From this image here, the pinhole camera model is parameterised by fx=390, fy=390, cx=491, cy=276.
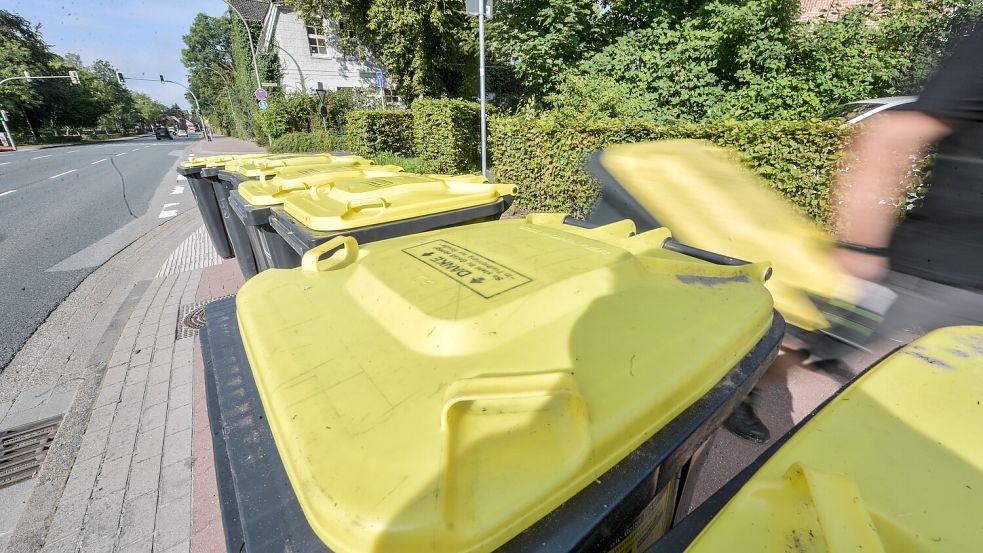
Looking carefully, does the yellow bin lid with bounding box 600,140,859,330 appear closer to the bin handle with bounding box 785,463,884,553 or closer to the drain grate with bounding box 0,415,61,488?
the bin handle with bounding box 785,463,884,553

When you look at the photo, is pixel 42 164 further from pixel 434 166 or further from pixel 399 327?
pixel 399 327

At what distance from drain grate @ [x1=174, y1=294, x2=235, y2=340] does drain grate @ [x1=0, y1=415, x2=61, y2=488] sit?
1.06 meters

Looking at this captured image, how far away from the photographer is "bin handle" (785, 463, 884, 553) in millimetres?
526

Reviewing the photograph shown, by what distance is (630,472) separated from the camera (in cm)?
78

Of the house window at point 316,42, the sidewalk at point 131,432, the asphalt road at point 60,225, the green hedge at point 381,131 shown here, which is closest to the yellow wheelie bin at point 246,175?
the sidewalk at point 131,432

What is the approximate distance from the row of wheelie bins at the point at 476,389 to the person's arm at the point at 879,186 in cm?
75

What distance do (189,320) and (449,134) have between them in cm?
631

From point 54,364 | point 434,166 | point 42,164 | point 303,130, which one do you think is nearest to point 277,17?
point 303,130

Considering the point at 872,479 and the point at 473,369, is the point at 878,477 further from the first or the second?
the point at 473,369

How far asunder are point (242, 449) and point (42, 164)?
→ 86.2 feet

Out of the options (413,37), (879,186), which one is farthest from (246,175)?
(413,37)

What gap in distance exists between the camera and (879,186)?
5.93ft

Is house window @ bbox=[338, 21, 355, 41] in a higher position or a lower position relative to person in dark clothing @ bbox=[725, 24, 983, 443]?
higher

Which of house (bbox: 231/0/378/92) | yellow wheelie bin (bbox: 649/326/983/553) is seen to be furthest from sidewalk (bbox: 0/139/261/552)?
house (bbox: 231/0/378/92)
